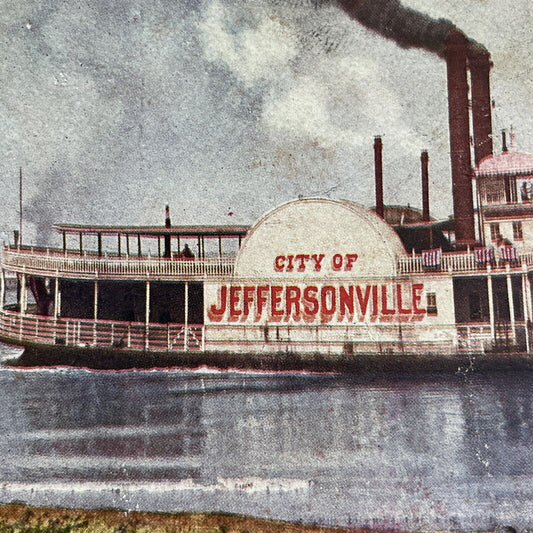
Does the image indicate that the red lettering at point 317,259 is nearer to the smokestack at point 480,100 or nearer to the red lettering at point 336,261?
the red lettering at point 336,261

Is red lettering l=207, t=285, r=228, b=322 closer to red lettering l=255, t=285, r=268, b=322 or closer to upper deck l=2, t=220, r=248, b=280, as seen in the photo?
upper deck l=2, t=220, r=248, b=280

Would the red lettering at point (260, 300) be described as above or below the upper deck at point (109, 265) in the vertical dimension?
below

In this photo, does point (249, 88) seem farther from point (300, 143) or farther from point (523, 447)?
point (523, 447)

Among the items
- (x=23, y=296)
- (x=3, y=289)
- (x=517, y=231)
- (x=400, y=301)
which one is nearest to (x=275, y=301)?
(x=400, y=301)

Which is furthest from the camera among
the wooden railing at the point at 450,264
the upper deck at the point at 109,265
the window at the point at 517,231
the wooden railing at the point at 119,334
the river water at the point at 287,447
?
the upper deck at the point at 109,265

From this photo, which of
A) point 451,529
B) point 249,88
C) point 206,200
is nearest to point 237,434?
point 451,529

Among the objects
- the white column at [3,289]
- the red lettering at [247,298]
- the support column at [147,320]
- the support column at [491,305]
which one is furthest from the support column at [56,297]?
the support column at [491,305]
